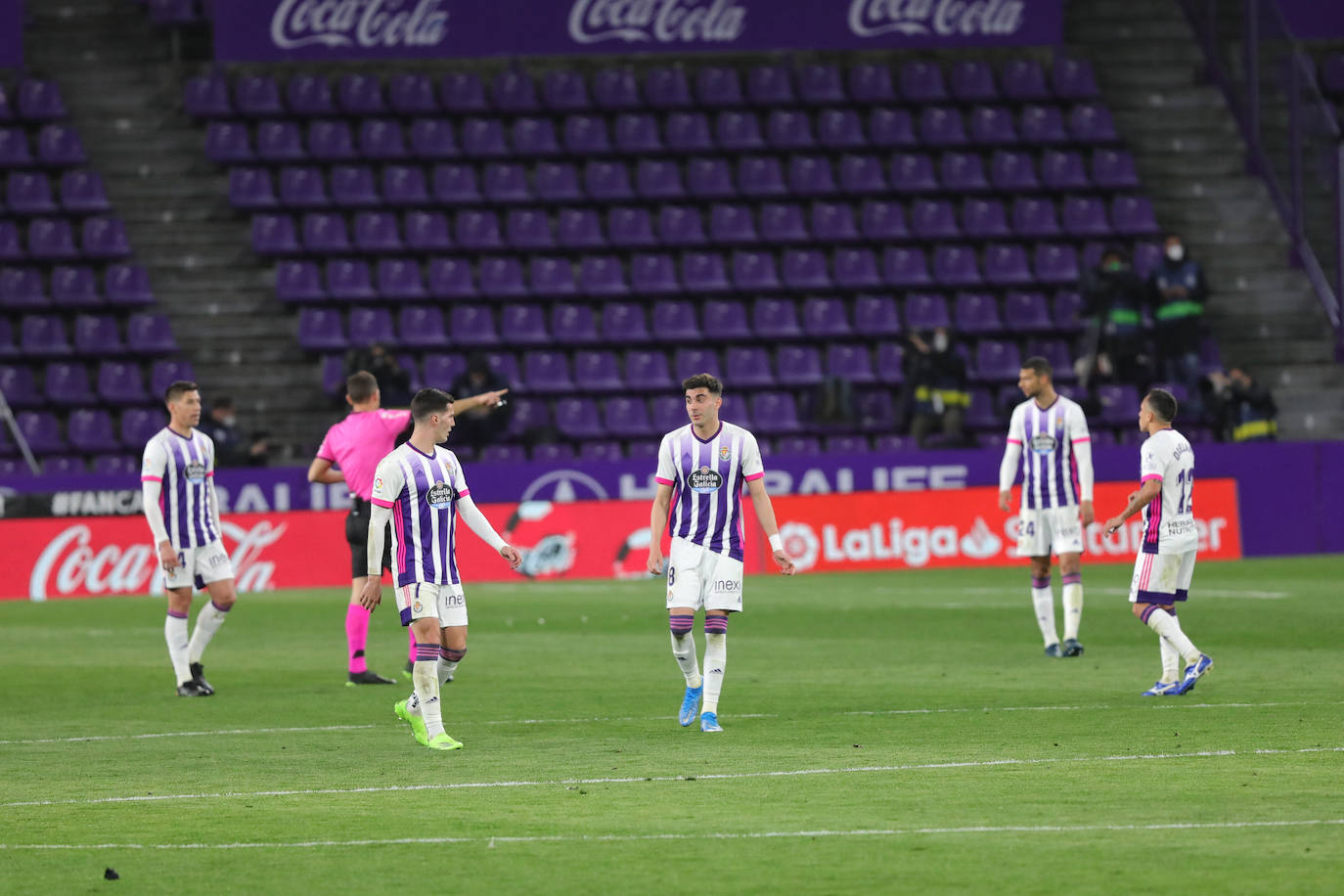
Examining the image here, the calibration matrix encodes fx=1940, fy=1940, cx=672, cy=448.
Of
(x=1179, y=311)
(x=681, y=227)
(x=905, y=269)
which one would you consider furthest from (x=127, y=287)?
(x=1179, y=311)

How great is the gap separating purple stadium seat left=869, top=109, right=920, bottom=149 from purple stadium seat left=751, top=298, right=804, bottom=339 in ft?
12.0

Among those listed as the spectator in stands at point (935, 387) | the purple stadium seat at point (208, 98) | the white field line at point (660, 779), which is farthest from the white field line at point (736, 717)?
the purple stadium seat at point (208, 98)

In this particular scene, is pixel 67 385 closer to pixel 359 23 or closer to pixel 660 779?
pixel 359 23

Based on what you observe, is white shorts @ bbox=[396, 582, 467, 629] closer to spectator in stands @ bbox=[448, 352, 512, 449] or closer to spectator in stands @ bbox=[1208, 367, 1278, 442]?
spectator in stands @ bbox=[448, 352, 512, 449]

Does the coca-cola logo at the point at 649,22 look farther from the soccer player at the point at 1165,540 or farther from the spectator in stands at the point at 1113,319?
the soccer player at the point at 1165,540

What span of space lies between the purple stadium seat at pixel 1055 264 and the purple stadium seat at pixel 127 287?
14.5 meters

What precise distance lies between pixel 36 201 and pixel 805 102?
1299 cm

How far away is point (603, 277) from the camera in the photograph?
31.3 m

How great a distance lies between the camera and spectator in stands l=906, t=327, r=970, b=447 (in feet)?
94.4

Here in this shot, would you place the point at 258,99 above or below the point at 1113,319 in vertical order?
above

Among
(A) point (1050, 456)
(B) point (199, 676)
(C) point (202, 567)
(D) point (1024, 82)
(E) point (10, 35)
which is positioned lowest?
(B) point (199, 676)

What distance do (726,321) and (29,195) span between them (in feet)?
38.2

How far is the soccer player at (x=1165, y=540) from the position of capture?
12.9 meters

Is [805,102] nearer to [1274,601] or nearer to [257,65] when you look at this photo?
[257,65]
